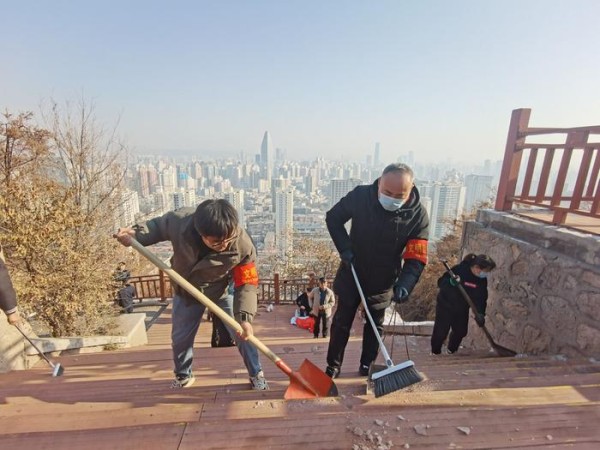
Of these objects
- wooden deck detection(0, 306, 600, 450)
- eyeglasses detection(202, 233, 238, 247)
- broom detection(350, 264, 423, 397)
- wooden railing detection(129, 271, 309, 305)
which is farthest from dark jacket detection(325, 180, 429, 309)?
wooden railing detection(129, 271, 309, 305)

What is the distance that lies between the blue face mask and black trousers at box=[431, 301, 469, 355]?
181 cm

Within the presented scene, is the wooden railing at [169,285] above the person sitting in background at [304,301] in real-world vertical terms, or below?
below

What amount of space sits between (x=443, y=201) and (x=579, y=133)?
2748 centimetres

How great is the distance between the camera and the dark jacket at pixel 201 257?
2129mm

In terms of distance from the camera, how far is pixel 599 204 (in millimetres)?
3006

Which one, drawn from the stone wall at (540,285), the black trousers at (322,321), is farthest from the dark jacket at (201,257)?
the black trousers at (322,321)

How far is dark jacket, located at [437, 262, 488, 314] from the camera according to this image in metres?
3.51

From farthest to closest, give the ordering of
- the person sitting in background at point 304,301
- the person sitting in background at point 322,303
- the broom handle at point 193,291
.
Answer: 1. the person sitting in background at point 304,301
2. the person sitting in background at point 322,303
3. the broom handle at point 193,291

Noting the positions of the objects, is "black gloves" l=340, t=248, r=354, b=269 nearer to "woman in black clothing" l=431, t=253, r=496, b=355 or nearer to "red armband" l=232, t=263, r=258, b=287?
"red armband" l=232, t=263, r=258, b=287

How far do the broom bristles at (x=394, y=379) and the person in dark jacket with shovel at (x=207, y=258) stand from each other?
0.89 metres

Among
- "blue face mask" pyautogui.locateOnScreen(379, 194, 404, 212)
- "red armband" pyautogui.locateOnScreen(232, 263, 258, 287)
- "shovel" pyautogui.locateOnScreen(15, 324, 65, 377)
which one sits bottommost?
"shovel" pyautogui.locateOnScreen(15, 324, 65, 377)

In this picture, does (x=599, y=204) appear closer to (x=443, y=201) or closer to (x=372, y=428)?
(x=372, y=428)

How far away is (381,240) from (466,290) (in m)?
1.75

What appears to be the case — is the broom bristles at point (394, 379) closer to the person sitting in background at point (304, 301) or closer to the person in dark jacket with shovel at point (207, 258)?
the person in dark jacket with shovel at point (207, 258)
